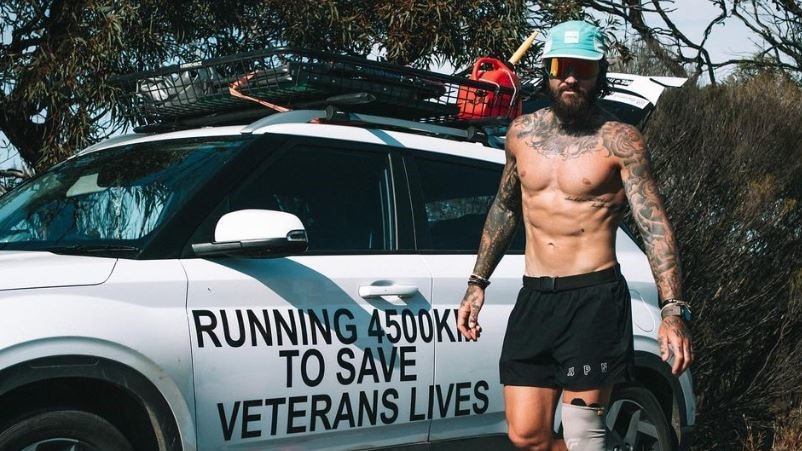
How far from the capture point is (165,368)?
439cm

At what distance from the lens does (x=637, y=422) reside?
593 centimetres

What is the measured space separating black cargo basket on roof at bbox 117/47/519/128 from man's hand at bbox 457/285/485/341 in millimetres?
902

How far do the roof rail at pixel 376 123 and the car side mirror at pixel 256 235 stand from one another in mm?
701

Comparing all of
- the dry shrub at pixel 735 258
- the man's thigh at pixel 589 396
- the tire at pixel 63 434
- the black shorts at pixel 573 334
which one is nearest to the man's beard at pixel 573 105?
the black shorts at pixel 573 334

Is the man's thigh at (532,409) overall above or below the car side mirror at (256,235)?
below

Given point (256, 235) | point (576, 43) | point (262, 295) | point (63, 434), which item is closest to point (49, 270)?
point (63, 434)

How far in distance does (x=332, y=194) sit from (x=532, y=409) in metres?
1.22

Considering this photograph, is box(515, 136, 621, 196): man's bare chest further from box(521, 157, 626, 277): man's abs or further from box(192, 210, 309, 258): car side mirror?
box(192, 210, 309, 258): car side mirror

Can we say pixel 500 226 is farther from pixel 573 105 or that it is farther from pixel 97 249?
pixel 97 249

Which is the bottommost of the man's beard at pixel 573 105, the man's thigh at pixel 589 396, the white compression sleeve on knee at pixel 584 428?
the white compression sleeve on knee at pixel 584 428

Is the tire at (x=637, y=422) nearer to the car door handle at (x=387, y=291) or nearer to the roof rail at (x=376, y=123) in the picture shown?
the car door handle at (x=387, y=291)

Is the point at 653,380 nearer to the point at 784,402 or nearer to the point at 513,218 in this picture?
the point at 513,218

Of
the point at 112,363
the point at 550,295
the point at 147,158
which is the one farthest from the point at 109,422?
the point at 550,295

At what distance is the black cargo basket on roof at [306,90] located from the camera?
5.41 m
